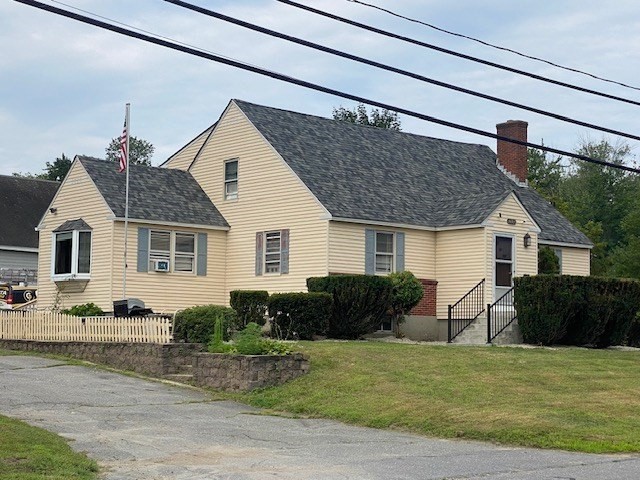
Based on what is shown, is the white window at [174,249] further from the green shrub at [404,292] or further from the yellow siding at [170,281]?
the green shrub at [404,292]

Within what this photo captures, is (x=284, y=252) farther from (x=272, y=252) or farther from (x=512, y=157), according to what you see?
(x=512, y=157)

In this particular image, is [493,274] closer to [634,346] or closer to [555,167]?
[634,346]

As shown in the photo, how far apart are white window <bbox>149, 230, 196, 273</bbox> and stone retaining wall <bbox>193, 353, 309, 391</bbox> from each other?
11518 mm

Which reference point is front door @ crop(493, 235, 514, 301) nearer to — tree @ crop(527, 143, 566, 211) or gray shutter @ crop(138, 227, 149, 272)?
gray shutter @ crop(138, 227, 149, 272)

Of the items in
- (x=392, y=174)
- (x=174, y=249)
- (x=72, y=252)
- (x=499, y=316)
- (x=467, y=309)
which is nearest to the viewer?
(x=499, y=316)

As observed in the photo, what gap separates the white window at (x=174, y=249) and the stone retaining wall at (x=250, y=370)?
1152 centimetres

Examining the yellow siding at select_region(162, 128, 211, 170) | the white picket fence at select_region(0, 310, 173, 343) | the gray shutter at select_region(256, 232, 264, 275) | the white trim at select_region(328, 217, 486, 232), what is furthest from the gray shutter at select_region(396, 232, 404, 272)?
the white picket fence at select_region(0, 310, 173, 343)

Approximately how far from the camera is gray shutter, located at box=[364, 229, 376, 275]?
32.2m

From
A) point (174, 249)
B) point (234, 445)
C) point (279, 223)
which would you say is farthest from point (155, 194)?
point (234, 445)

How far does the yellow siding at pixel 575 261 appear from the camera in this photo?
3756cm

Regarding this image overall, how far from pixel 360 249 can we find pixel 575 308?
7221 mm

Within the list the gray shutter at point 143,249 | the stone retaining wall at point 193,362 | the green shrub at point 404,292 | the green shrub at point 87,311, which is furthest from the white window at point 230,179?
the stone retaining wall at point 193,362

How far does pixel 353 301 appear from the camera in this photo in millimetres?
29188

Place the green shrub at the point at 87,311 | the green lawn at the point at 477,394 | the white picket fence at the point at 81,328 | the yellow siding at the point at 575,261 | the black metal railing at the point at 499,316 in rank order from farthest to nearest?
the yellow siding at the point at 575,261 → the green shrub at the point at 87,311 → the black metal railing at the point at 499,316 → the white picket fence at the point at 81,328 → the green lawn at the point at 477,394
